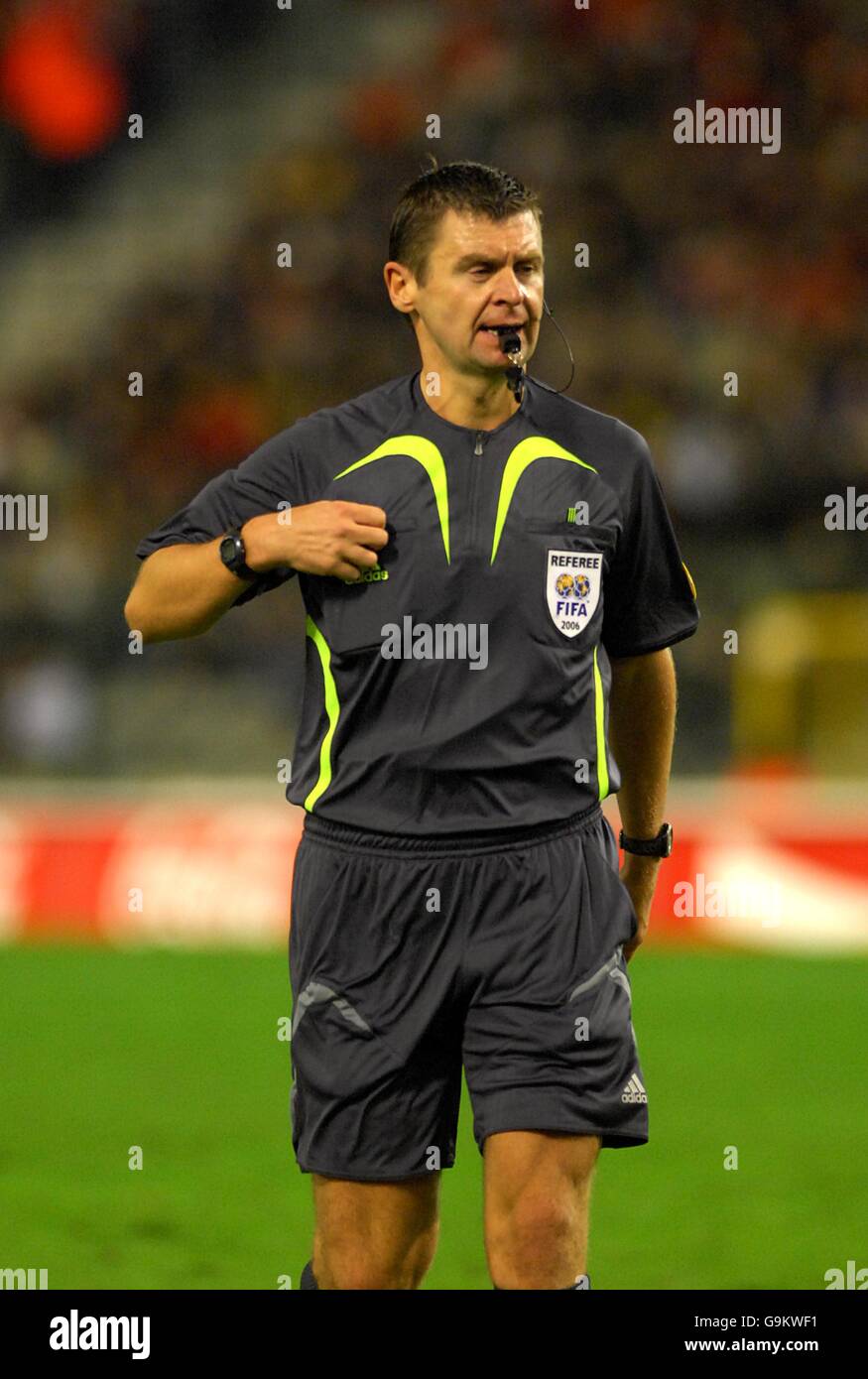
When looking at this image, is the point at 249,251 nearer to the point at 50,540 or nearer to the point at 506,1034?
the point at 50,540

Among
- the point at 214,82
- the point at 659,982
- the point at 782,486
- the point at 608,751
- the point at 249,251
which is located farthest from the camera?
the point at 214,82

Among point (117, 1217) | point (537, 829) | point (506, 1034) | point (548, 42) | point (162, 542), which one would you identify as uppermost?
point (548, 42)

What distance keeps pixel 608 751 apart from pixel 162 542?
2.86 ft

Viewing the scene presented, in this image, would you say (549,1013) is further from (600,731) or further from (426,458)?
(426,458)

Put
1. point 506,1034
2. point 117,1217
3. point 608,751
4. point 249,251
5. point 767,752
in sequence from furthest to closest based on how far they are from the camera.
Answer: point 249,251, point 767,752, point 117,1217, point 608,751, point 506,1034

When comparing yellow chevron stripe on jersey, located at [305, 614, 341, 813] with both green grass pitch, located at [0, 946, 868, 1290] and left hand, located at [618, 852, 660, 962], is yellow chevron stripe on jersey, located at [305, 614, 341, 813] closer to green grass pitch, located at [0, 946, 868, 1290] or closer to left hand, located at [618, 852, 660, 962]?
left hand, located at [618, 852, 660, 962]

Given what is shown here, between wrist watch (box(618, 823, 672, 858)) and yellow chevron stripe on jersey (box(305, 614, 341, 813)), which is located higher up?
yellow chevron stripe on jersey (box(305, 614, 341, 813))

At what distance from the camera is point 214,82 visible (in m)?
18.2

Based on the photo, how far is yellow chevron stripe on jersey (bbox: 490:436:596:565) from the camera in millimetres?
3504

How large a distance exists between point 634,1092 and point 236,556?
1135 millimetres

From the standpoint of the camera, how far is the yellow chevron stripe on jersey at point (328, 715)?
3.55 m

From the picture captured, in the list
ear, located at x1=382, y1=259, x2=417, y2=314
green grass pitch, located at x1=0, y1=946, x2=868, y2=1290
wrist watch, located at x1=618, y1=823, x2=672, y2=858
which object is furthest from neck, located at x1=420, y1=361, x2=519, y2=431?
green grass pitch, located at x1=0, y1=946, x2=868, y2=1290

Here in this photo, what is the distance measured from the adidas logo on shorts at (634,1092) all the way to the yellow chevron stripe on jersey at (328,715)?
0.72 meters

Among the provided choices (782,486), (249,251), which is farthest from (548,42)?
(782,486)
